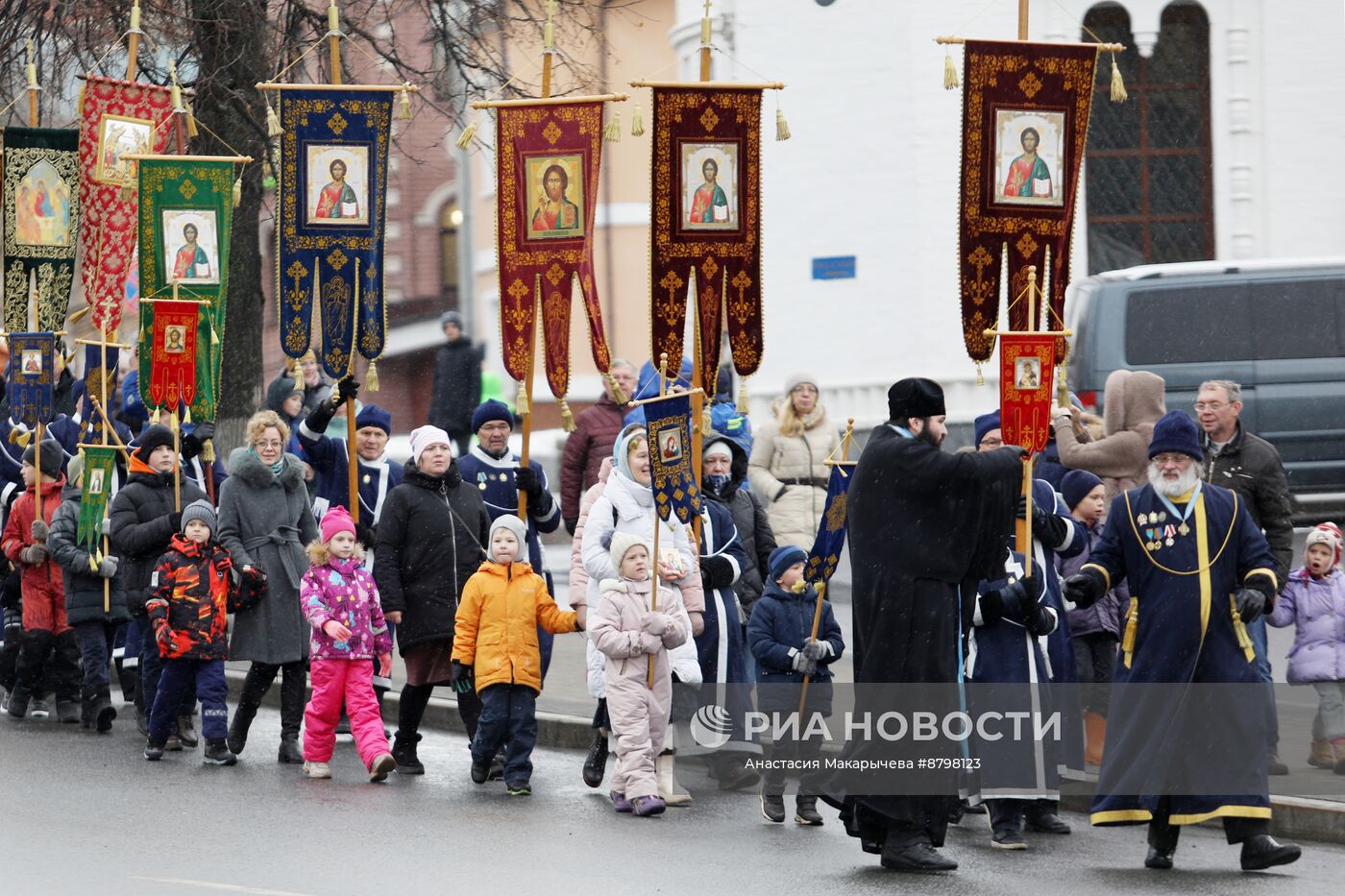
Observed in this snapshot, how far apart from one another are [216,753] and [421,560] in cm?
142

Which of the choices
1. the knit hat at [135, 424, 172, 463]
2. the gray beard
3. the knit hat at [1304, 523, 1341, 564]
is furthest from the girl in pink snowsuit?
the knit hat at [135, 424, 172, 463]

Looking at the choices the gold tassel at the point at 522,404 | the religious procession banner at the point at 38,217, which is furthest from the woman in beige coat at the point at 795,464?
the religious procession banner at the point at 38,217

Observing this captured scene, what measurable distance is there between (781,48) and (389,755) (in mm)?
11113

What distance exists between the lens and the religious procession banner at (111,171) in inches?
540

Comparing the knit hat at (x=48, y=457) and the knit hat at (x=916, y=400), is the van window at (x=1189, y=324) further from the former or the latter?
the knit hat at (x=916, y=400)

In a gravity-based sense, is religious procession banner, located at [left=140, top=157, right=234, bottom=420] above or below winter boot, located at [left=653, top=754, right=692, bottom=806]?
above

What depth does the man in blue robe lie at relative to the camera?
8.84 m

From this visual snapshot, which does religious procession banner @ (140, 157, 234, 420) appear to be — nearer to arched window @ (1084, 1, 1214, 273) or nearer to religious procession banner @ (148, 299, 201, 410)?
religious procession banner @ (148, 299, 201, 410)

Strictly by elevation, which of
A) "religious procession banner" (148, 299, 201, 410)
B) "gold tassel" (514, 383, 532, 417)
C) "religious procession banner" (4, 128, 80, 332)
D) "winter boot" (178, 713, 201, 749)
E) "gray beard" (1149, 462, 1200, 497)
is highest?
"religious procession banner" (4, 128, 80, 332)

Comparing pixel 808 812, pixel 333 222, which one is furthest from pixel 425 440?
pixel 808 812

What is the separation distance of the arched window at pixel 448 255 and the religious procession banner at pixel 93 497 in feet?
92.5

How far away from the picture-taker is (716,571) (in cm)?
1095

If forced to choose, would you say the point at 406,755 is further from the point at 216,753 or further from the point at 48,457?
the point at 48,457

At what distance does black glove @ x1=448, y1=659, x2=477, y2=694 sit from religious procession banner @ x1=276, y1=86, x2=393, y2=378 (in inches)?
78.2
